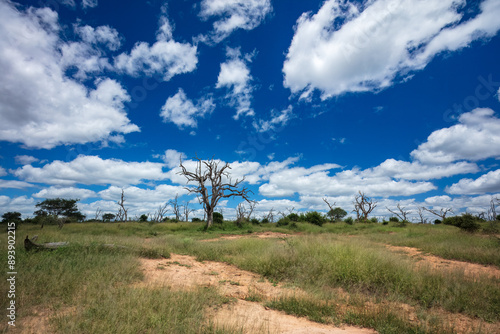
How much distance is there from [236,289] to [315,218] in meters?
30.8

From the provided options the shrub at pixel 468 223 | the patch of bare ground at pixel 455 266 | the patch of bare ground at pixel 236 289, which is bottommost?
the patch of bare ground at pixel 455 266

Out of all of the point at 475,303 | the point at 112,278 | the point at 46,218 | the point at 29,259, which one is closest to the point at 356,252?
the point at 475,303

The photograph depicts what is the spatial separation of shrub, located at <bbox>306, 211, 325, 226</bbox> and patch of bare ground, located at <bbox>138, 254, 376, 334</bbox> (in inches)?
1087

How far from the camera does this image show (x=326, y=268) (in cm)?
739

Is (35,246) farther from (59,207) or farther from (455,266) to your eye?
(59,207)

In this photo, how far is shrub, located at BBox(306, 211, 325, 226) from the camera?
3486 centimetres

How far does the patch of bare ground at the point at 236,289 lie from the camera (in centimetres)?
410

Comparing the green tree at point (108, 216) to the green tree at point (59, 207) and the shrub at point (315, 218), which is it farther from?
the shrub at point (315, 218)

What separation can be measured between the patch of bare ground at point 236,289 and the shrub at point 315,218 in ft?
90.6

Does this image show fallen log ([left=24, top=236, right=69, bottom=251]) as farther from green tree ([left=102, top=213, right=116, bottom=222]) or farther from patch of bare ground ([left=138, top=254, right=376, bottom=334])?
green tree ([left=102, top=213, right=116, bottom=222])

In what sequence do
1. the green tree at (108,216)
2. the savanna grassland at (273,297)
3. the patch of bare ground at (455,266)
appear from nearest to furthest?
the savanna grassland at (273,297) → the patch of bare ground at (455,266) → the green tree at (108,216)

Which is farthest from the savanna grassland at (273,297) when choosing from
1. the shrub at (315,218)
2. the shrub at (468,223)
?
the shrub at (315,218)

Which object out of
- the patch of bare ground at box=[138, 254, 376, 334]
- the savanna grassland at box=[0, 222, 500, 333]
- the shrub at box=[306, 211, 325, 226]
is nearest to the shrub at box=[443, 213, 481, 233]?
the savanna grassland at box=[0, 222, 500, 333]

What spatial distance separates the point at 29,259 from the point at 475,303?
36.9ft
